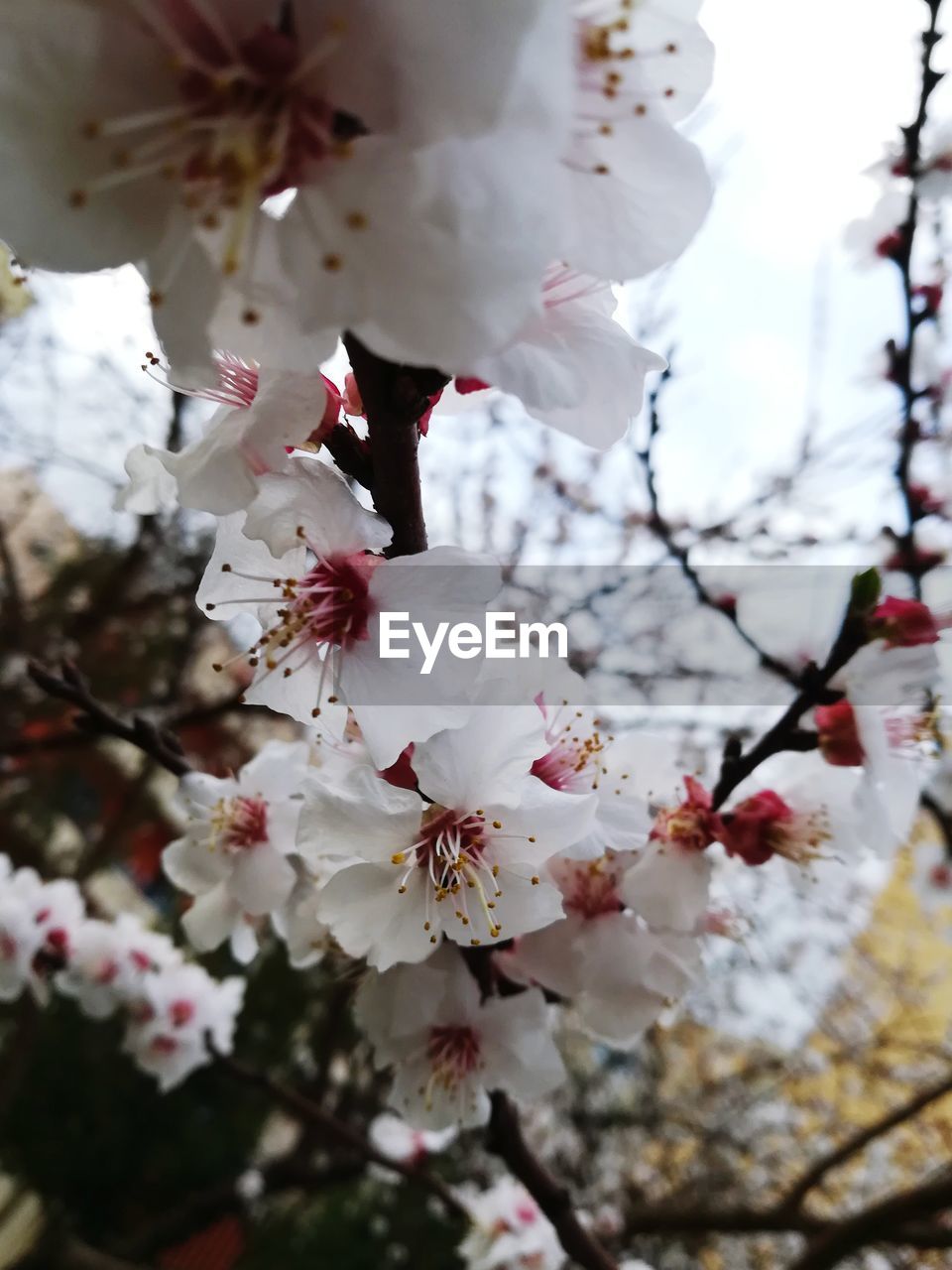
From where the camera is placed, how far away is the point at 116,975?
5.00 ft

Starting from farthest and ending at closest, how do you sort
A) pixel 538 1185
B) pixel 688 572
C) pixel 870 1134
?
pixel 870 1134, pixel 688 572, pixel 538 1185

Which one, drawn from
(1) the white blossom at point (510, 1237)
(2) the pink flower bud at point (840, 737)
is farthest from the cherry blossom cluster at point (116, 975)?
(2) the pink flower bud at point (840, 737)

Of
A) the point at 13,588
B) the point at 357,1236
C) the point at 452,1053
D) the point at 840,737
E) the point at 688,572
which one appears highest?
the point at 13,588

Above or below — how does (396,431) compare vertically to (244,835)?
above

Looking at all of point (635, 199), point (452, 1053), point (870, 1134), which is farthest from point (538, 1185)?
point (870, 1134)

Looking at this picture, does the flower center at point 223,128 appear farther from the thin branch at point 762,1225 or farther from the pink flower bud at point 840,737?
the thin branch at point 762,1225

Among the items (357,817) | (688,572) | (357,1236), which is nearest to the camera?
(357,817)

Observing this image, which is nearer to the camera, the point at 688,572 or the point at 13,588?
the point at 688,572

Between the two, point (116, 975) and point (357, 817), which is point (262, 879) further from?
point (116, 975)

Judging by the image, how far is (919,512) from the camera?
1685mm

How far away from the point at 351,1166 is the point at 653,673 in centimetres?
182

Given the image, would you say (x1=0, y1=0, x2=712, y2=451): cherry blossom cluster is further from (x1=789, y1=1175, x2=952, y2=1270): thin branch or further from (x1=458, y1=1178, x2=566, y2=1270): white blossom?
(x1=789, y1=1175, x2=952, y2=1270): thin branch

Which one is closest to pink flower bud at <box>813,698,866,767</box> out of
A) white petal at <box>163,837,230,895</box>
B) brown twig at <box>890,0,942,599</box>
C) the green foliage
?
white petal at <box>163,837,230,895</box>

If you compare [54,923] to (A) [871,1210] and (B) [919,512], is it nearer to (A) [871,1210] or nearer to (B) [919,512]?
(A) [871,1210]
